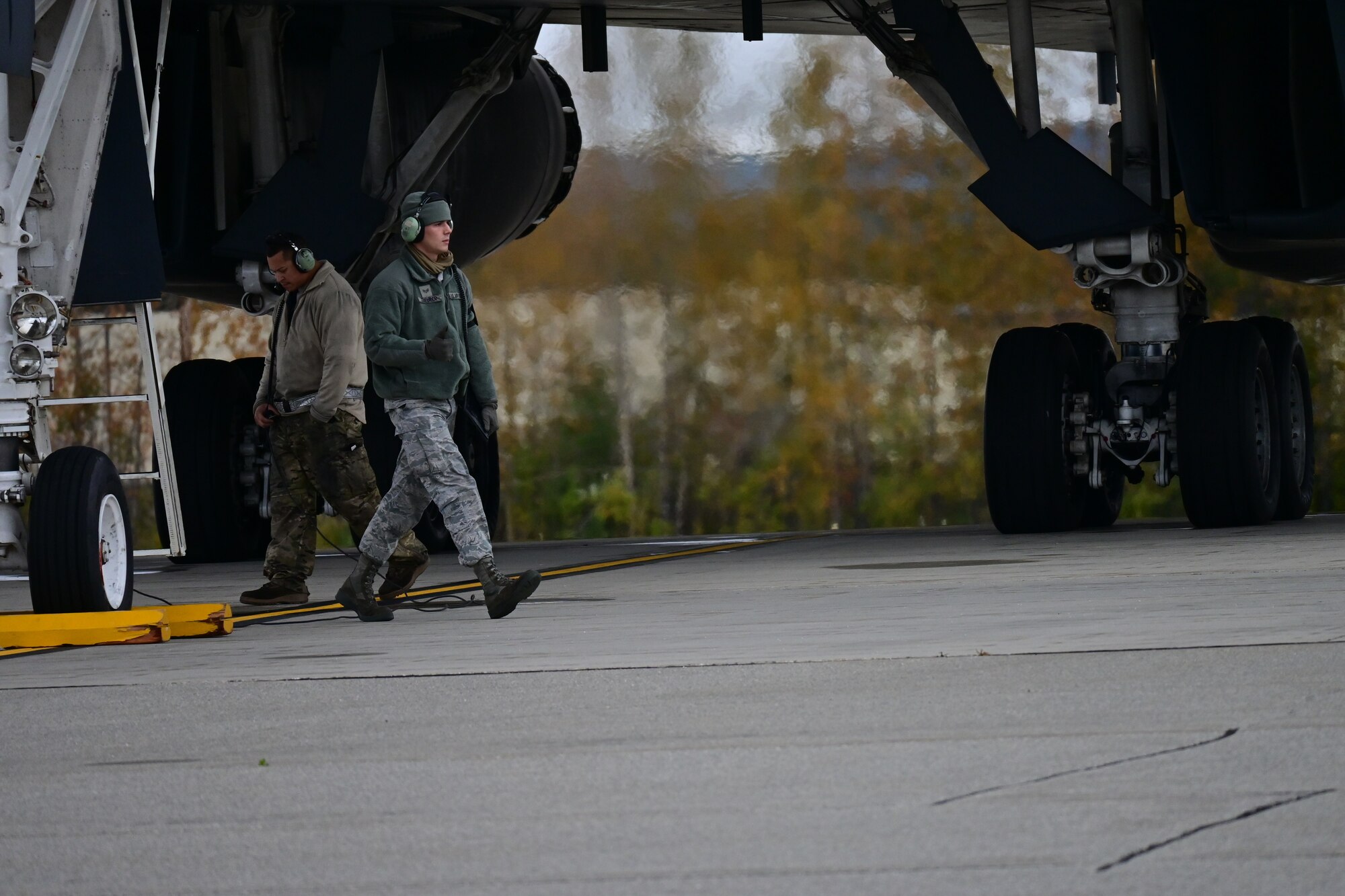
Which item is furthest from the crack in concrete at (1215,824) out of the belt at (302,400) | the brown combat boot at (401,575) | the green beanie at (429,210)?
the belt at (302,400)

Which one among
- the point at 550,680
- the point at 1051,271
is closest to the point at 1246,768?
the point at 550,680

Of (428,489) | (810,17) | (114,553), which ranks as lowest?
(114,553)

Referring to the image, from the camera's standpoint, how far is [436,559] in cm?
1406

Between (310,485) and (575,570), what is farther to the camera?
(575,570)

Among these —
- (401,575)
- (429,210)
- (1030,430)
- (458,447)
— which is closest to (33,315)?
(429,210)

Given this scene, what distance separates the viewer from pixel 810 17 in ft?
54.7

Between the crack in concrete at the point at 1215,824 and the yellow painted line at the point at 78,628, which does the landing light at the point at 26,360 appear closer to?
the yellow painted line at the point at 78,628

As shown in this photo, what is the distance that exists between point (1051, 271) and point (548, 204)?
665 centimetres

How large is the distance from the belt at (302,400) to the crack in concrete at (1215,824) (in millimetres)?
6388

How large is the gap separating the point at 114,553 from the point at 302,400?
1.61 m

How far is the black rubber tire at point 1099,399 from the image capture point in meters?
14.0

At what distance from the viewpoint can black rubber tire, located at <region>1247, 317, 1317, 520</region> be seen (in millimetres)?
14023

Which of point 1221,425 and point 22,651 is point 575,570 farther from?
point 22,651

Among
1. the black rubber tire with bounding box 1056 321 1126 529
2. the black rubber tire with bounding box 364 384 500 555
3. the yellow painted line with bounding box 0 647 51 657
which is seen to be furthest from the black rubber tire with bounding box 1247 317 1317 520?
the yellow painted line with bounding box 0 647 51 657
